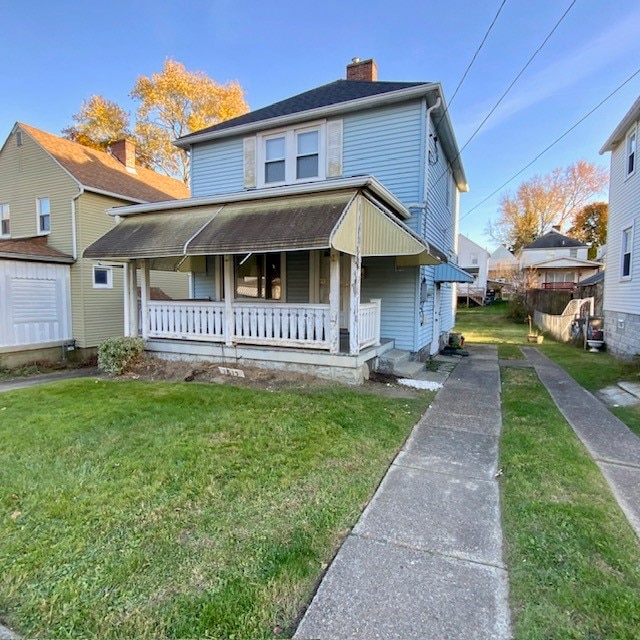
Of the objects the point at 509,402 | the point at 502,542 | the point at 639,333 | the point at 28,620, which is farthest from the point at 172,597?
the point at 639,333

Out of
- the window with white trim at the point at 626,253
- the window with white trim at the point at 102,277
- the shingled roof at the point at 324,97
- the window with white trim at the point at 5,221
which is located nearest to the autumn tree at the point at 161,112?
the window with white trim at the point at 5,221

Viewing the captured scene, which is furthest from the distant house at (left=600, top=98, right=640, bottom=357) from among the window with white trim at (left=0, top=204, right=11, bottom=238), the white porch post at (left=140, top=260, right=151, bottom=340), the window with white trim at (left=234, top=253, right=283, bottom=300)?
the window with white trim at (left=0, top=204, right=11, bottom=238)

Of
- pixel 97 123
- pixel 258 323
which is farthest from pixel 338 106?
pixel 97 123

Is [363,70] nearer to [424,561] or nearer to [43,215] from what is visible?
[43,215]

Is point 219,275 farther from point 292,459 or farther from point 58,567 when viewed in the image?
point 58,567

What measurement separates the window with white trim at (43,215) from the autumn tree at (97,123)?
11.7 m

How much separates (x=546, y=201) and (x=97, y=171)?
5140 cm

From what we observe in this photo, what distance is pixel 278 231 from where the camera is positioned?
6.89m

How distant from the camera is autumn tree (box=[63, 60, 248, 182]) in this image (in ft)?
77.0

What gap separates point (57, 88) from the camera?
1948 cm

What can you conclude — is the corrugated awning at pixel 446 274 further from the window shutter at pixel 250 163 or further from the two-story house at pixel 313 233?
the window shutter at pixel 250 163

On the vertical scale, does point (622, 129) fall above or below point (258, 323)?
above

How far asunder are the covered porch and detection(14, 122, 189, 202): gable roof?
16.9 ft

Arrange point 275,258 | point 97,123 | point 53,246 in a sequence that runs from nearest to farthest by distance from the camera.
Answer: point 275,258 → point 53,246 → point 97,123
